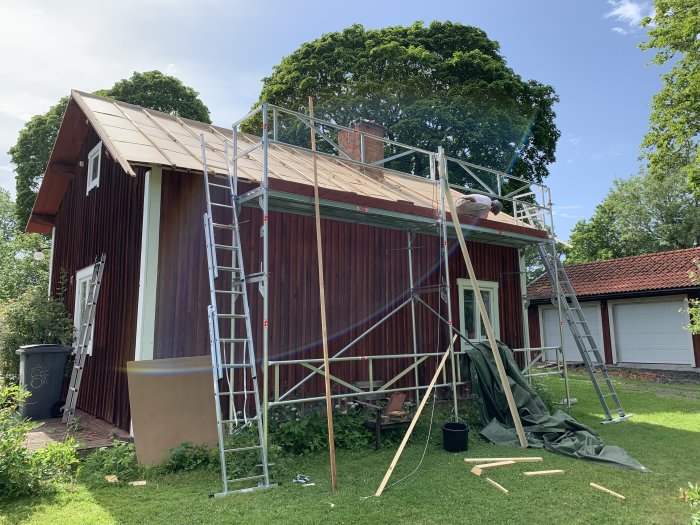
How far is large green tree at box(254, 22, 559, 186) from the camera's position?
2023cm

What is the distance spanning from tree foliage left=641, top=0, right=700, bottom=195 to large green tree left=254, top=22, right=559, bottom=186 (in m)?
5.11

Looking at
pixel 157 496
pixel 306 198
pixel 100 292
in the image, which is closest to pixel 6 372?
pixel 100 292

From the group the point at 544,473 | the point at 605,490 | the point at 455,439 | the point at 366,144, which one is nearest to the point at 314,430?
the point at 455,439

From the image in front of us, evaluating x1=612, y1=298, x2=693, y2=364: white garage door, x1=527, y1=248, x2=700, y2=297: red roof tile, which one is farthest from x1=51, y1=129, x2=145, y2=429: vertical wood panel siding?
x1=612, y1=298, x2=693, y2=364: white garage door

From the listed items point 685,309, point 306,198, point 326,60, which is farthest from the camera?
point 326,60

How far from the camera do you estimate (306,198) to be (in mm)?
6480

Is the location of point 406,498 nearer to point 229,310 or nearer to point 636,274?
point 229,310

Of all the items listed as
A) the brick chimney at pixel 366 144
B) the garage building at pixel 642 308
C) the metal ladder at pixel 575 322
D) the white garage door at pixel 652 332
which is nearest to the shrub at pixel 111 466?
the metal ladder at pixel 575 322

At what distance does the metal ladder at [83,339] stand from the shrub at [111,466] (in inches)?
94.1

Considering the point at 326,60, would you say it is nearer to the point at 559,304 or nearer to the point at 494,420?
the point at 559,304

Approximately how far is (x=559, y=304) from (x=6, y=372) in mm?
10947

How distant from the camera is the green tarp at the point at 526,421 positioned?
247 inches

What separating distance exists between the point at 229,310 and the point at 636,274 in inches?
645

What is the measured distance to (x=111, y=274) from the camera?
810 cm
